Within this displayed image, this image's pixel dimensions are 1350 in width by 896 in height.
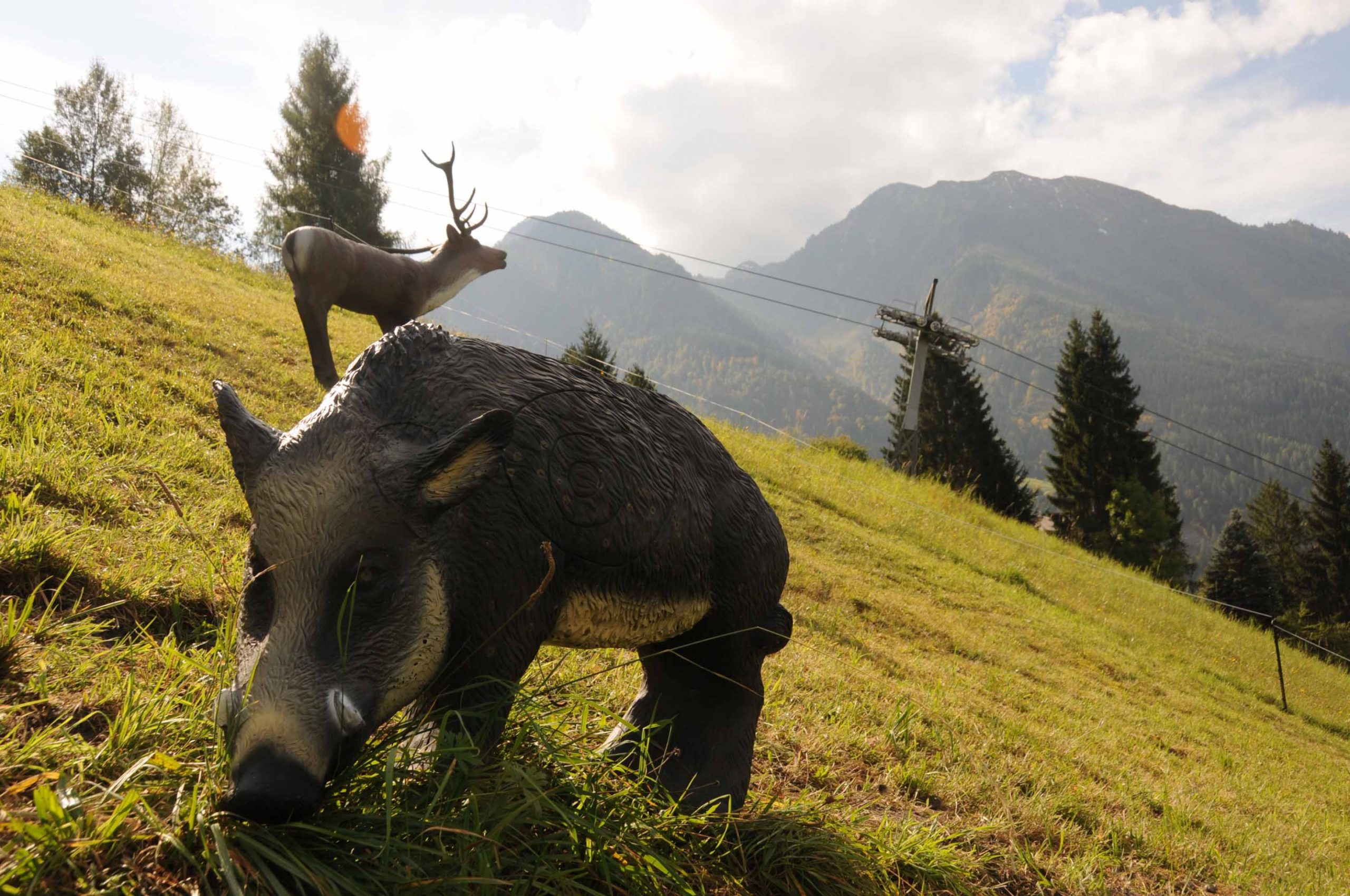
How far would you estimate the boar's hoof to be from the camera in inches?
52.2

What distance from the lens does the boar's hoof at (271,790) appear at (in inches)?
52.2

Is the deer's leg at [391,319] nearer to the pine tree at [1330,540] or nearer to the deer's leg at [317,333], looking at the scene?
the deer's leg at [317,333]

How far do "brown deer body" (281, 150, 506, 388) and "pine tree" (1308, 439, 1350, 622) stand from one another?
53.1 meters

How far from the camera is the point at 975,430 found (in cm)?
4575

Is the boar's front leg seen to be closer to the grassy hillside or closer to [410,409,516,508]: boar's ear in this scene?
the grassy hillside

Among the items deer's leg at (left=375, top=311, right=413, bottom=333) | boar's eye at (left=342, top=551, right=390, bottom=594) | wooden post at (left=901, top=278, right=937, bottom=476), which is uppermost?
Result: wooden post at (left=901, top=278, right=937, bottom=476)

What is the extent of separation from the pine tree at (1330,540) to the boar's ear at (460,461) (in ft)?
182

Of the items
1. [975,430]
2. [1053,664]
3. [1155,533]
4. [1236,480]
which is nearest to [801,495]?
[1053,664]

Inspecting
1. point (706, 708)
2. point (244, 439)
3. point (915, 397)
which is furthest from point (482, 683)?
point (915, 397)

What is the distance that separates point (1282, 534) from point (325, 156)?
5964 cm

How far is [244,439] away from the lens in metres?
1.75

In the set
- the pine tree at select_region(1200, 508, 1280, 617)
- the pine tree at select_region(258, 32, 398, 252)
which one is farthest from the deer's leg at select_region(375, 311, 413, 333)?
the pine tree at select_region(1200, 508, 1280, 617)

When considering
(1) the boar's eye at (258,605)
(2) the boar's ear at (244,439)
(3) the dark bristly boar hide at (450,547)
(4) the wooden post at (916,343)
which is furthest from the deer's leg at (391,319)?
(4) the wooden post at (916,343)

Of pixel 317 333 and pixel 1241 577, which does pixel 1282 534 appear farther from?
pixel 317 333
